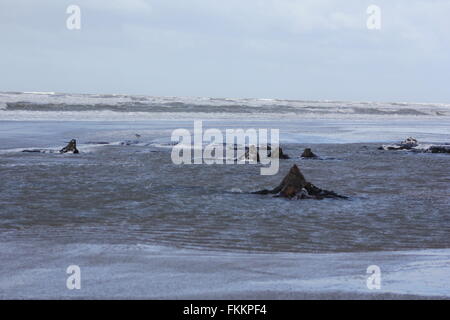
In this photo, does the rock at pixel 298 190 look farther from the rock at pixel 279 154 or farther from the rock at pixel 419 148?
the rock at pixel 419 148

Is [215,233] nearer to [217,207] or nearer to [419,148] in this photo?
[217,207]

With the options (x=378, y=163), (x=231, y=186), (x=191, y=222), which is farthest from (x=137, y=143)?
(x=191, y=222)

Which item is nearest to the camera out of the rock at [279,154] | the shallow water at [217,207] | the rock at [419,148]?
the shallow water at [217,207]

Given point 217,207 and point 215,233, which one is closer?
point 215,233

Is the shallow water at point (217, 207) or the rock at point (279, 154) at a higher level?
the rock at point (279, 154)

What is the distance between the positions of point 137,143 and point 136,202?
1351 cm

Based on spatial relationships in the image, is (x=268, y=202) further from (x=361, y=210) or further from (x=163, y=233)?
(x=163, y=233)

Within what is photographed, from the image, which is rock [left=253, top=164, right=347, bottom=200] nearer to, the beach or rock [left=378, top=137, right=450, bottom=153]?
the beach

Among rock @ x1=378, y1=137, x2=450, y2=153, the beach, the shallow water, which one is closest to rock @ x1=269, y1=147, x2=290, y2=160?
the shallow water

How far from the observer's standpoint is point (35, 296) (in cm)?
457

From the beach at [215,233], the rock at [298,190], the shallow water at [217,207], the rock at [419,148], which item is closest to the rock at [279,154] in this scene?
the shallow water at [217,207]

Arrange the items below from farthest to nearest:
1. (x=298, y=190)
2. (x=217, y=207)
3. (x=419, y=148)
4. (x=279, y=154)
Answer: (x=419, y=148) < (x=279, y=154) < (x=298, y=190) < (x=217, y=207)

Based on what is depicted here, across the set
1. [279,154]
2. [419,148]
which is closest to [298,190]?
[279,154]
